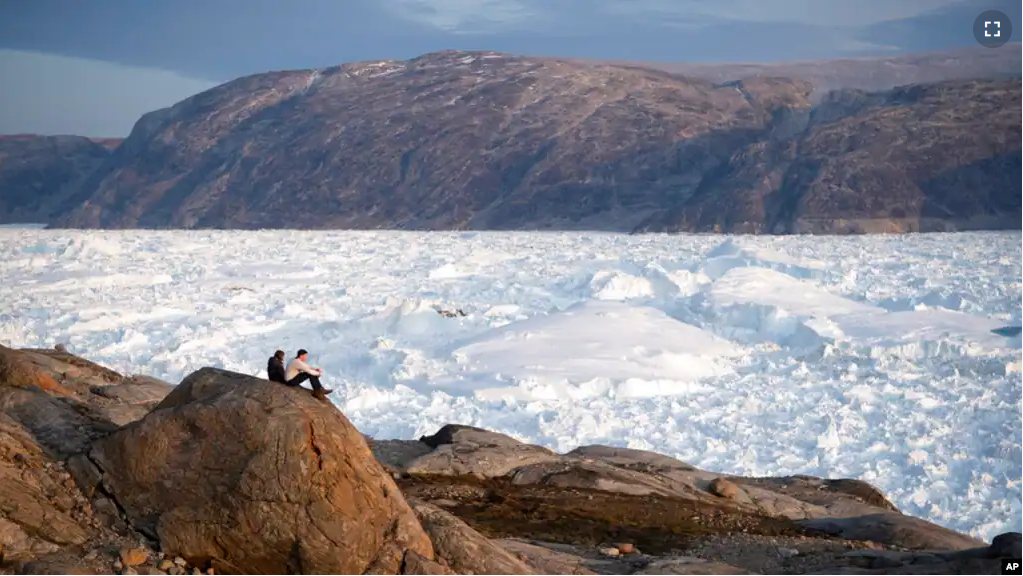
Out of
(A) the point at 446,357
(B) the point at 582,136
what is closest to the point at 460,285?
(A) the point at 446,357

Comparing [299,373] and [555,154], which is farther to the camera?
[555,154]

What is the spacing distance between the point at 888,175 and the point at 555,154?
26821 mm

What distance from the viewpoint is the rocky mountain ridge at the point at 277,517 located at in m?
6.45

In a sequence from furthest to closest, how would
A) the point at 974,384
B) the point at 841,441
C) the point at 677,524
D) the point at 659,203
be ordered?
1. the point at 659,203
2. the point at 974,384
3. the point at 841,441
4. the point at 677,524

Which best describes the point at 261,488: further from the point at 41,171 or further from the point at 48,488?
the point at 41,171

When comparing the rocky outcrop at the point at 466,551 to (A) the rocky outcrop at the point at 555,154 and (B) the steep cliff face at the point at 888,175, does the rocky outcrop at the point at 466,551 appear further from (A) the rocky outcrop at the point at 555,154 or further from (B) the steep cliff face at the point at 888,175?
(A) the rocky outcrop at the point at 555,154

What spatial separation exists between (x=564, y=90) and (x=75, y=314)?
230ft

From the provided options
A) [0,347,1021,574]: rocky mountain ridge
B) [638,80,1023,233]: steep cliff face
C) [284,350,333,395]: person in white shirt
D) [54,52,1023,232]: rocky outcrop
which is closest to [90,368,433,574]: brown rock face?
[0,347,1021,574]: rocky mountain ridge

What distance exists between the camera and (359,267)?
101ft

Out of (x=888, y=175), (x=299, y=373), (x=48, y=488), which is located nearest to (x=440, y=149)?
(x=888, y=175)

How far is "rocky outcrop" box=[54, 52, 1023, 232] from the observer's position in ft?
202

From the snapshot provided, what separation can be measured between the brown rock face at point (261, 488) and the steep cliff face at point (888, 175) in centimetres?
5411

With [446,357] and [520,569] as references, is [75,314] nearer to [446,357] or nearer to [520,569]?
[446,357]

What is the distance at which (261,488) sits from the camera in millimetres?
6480
